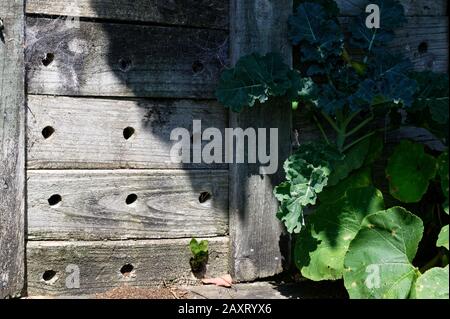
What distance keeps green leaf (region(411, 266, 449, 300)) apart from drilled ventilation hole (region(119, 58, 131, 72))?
1.48 meters

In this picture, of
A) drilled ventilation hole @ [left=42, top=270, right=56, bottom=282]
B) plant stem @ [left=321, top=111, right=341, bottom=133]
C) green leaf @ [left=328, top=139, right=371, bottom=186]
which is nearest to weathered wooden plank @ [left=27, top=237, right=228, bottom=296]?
drilled ventilation hole @ [left=42, top=270, right=56, bottom=282]

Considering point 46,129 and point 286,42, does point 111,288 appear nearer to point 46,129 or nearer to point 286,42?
point 46,129

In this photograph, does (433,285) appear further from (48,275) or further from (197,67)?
(48,275)

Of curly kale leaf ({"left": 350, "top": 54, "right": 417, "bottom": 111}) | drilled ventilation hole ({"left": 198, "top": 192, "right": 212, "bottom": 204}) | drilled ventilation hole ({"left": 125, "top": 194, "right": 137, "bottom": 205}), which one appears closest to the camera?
curly kale leaf ({"left": 350, "top": 54, "right": 417, "bottom": 111})

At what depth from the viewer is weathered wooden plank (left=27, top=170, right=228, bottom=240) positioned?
3.15 metres

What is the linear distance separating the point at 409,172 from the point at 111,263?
4.40 ft

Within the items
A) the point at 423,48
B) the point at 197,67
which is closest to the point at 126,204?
the point at 197,67

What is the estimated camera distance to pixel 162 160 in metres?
3.31

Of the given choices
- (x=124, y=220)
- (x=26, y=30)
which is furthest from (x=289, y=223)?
(x=26, y=30)

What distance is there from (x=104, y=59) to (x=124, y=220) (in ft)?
2.29

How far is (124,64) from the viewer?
10.6 ft

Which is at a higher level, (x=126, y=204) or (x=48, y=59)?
(x=48, y=59)

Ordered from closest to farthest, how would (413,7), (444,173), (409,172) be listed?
(444,173) < (409,172) < (413,7)

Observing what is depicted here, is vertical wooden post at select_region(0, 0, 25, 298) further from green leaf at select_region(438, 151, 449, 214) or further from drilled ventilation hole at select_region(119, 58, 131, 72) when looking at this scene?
green leaf at select_region(438, 151, 449, 214)
